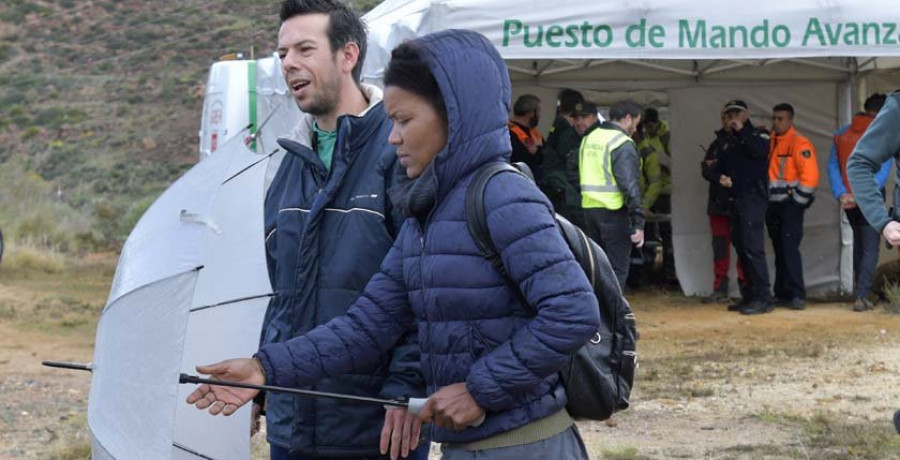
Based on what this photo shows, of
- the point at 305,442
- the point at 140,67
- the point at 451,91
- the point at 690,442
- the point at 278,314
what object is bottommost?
the point at 690,442

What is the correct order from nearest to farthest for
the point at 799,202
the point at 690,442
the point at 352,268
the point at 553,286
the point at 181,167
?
the point at 553,286
the point at 352,268
the point at 690,442
the point at 799,202
the point at 181,167

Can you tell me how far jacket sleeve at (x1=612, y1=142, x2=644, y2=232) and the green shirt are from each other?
23.8 feet

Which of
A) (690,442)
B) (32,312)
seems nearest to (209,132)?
(32,312)

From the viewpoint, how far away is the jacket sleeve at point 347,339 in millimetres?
3428

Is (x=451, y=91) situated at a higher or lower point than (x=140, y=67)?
lower

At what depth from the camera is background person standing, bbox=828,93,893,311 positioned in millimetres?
12602

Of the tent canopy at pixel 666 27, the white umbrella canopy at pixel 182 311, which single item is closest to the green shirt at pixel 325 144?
the white umbrella canopy at pixel 182 311

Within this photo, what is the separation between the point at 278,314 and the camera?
3.79 m

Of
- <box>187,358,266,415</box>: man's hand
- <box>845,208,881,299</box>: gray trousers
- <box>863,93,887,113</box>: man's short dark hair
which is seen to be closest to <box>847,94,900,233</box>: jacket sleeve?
<box>187,358,266,415</box>: man's hand

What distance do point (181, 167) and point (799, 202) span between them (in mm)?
24898

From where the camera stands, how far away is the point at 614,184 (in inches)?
436

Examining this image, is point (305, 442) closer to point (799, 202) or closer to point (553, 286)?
point (553, 286)

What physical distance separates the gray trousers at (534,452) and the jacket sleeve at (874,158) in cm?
232

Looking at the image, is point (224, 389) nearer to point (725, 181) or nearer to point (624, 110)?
point (624, 110)
